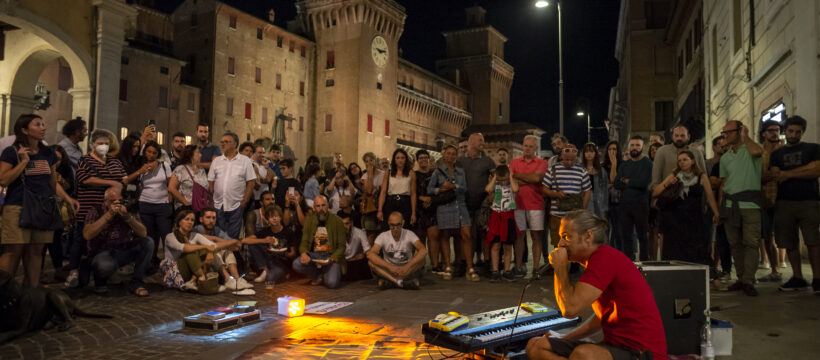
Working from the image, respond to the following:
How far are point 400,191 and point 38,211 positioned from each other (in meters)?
4.51

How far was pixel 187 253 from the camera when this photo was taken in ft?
23.4

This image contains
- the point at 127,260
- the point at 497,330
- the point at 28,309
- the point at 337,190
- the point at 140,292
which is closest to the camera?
the point at 497,330

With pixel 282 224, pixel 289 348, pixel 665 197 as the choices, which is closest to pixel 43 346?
pixel 289 348

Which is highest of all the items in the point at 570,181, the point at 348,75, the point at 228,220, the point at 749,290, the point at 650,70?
the point at 348,75

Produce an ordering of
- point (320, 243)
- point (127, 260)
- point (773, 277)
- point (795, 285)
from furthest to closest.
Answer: point (320, 243) → point (773, 277) → point (127, 260) → point (795, 285)

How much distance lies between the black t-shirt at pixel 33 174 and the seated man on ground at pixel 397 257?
150 inches

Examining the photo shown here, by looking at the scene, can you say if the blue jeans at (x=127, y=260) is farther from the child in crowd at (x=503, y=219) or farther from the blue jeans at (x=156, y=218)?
the child in crowd at (x=503, y=219)

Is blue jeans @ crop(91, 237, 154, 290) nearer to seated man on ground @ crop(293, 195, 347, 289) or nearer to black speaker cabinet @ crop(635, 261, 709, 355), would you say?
seated man on ground @ crop(293, 195, 347, 289)

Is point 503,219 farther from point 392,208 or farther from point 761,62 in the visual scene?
point 761,62

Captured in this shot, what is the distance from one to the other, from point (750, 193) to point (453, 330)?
470 cm

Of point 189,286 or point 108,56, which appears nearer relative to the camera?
point 189,286

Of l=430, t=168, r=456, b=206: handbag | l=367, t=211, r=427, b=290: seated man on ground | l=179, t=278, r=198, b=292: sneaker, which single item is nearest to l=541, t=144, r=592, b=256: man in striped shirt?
l=430, t=168, r=456, b=206: handbag

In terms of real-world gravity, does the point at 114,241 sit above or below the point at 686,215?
below

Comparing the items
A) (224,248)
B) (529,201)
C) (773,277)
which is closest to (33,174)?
(224,248)
